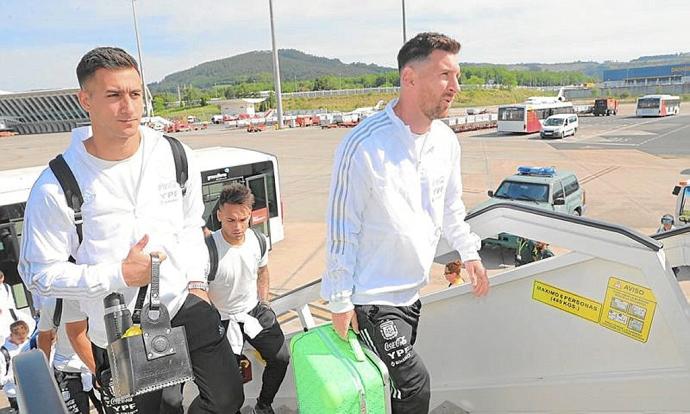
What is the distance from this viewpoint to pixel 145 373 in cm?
219

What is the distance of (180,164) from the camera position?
8.00 feet

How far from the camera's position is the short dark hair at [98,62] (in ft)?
7.02

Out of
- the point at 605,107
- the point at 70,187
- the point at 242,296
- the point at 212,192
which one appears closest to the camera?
the point at 70,187

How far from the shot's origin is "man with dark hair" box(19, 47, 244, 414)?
2119 mm

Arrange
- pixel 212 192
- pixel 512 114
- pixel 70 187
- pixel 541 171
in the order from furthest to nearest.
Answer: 1. pixel 512 114
2. pixel 541 171
3. pixel 212 192
4. pixel 70 187

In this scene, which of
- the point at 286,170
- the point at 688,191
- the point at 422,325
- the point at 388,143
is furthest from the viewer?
the point at 286,170

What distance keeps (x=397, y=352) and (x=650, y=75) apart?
168515 mm

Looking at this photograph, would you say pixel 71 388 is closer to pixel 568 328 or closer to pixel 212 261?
pixel 212 261

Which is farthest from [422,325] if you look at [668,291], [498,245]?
[498,245]

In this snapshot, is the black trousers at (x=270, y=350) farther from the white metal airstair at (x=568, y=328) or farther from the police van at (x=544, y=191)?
the police van at (x=544, y=191)

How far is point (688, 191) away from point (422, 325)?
8.19 meters

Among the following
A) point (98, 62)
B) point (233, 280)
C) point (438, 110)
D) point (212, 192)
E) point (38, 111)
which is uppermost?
point (38, 111)

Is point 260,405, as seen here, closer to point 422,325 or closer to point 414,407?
point 422,325

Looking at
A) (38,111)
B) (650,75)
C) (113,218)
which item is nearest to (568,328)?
(113,218)
